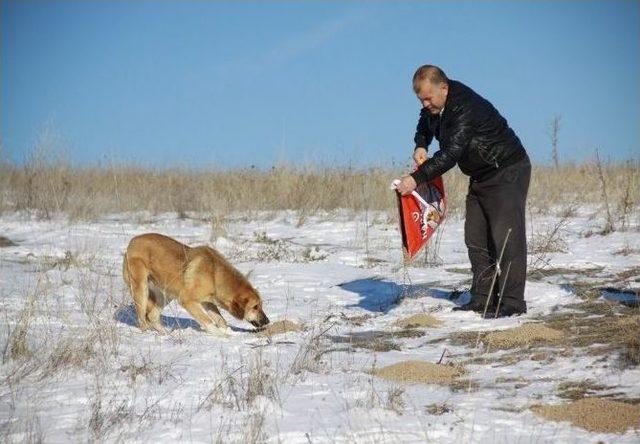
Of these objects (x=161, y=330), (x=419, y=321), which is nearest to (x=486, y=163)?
(x=419, y=321)

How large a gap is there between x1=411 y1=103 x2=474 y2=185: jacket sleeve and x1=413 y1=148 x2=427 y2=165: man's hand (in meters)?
0.48

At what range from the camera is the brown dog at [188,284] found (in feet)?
23.4

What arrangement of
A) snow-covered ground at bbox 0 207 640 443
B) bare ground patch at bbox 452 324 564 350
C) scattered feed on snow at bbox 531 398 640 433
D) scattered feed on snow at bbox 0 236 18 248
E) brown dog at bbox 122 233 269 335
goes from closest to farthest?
scattered feed on snow at bbox 531 398 640 433 → snow-covered ground at bbox 0 207 640 443 → bare ground patch at bbox 452 324 564 350 → brown dog at bbox 122 233 269 335 → scattered feed on snow at bbox 0 236 18 248

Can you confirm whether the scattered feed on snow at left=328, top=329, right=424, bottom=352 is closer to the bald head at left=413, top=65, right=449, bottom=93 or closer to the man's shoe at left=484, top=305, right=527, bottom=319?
the man's shoe at left=484, top=305, right=527, bottom=319

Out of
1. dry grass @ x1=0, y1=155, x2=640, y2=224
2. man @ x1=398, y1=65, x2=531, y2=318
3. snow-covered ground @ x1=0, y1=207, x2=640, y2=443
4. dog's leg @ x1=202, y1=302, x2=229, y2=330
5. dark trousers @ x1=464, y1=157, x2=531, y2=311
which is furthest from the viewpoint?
dry grass @ x1=0, y1=155, x2=640, y2=224

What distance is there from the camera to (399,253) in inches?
468

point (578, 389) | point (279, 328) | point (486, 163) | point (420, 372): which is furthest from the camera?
point (279, 328)

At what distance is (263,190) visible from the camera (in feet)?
59.1

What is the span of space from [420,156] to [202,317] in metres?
2.53

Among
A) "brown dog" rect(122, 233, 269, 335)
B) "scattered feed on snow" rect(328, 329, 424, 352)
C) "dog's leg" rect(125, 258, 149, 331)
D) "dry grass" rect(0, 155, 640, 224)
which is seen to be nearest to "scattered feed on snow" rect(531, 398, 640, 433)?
"scattered feed on snow" rect(328, 329, 424, 352)

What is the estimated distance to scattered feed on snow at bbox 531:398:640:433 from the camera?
12.7 ft

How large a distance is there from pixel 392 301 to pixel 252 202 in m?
9.34

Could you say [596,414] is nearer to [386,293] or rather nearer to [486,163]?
[486,163]

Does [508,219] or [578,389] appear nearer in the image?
[578,389]
